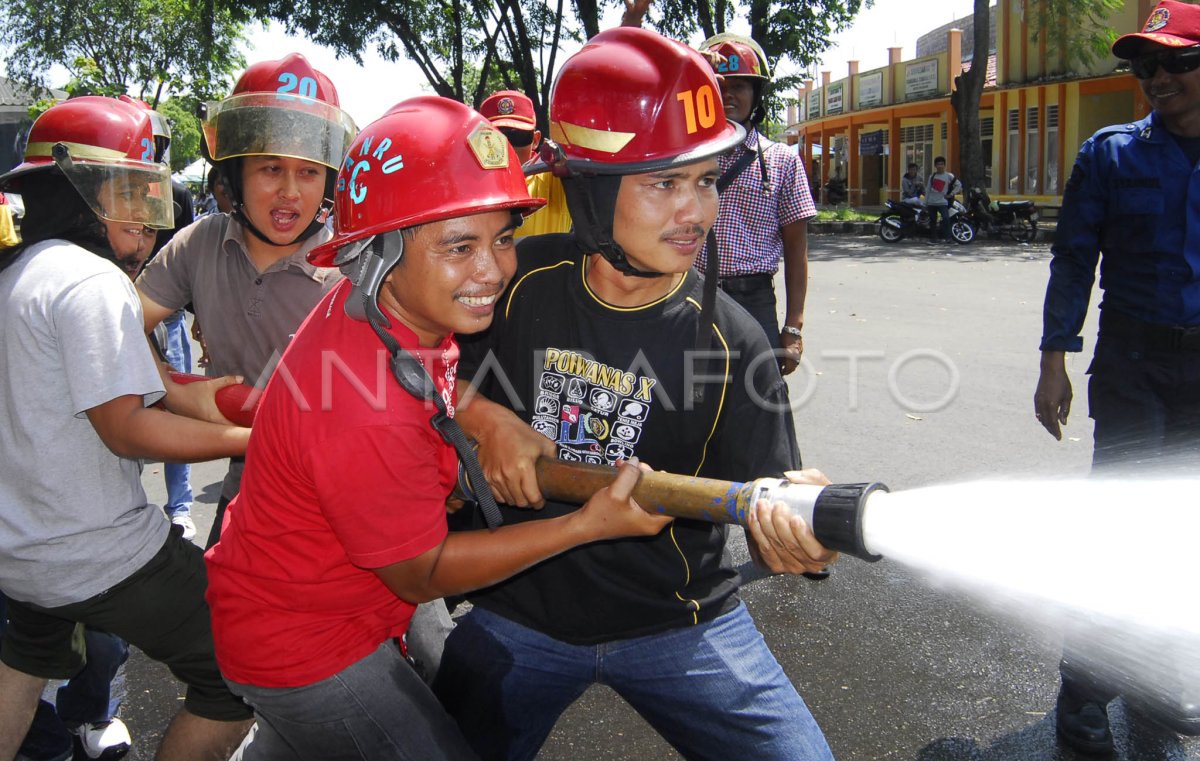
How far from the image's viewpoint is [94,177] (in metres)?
2.78

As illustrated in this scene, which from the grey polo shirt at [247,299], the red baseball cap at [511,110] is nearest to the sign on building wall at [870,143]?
the red baseball cap at [511,110]

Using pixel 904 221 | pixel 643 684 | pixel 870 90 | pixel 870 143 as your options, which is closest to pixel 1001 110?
pixel 870 90

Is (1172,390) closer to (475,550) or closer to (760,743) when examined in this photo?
(760,743)

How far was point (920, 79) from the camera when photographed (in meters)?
36.3

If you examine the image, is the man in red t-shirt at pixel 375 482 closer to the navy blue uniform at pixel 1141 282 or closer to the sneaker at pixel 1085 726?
the sneaker at pixel 1085 726

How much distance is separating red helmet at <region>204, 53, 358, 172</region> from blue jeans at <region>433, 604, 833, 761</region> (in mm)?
1569

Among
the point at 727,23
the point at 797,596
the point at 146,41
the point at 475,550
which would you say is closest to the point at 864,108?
the point at 727,23

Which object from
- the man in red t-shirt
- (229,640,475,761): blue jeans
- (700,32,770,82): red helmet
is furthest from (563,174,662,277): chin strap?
(700,32,770,82): red helmet

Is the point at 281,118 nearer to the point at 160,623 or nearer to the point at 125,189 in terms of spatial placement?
the point at 125,189

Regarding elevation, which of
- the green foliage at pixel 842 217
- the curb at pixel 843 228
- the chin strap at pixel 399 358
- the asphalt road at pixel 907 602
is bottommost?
the asphalt road at pixel 907 602

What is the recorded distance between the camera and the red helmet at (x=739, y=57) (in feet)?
16.5

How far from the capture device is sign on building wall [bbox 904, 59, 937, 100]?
35375 millimetres

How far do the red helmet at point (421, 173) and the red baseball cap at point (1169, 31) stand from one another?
2.29m

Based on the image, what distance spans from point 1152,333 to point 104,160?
10.8 feet
